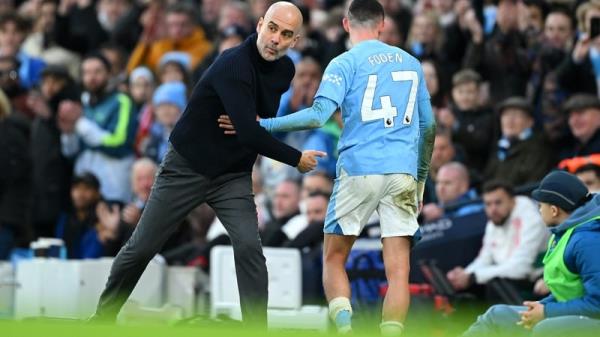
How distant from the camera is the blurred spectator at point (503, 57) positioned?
15.9m

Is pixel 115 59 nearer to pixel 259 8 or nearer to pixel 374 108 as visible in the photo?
pixel 259 8

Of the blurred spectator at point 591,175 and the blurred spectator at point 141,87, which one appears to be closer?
the blurred spectator at point 591,175

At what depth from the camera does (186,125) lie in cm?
1024

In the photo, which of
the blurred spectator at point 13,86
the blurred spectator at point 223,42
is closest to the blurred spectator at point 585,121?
the blurred spectator at point 223,42

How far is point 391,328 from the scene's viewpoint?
9.72 m

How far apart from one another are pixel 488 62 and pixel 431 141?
6.16 m

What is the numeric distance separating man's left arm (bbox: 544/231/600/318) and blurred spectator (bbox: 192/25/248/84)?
26.1 ft

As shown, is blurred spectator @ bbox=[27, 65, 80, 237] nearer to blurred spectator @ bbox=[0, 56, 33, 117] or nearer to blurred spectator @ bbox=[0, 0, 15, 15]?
blurred spectator @ bbox=[0, 56, 33, 117]

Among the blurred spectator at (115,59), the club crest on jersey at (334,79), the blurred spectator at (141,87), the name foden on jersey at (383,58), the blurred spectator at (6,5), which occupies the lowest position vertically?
the club crest on jersey at (334,79)

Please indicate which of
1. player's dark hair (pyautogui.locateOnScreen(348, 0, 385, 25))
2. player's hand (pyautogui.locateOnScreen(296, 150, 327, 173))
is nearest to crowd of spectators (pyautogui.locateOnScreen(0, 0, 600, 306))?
player's dark hair (pyautogui.locateOnScreen(348, 0, 385, 25))

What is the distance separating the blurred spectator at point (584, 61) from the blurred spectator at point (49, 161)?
5738mm

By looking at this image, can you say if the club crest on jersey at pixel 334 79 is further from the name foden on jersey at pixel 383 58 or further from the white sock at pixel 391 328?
the white sock at pixel 391 328

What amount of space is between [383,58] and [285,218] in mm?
5789

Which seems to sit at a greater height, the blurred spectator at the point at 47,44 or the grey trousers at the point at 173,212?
the blurred spectator at the point at 47,44
